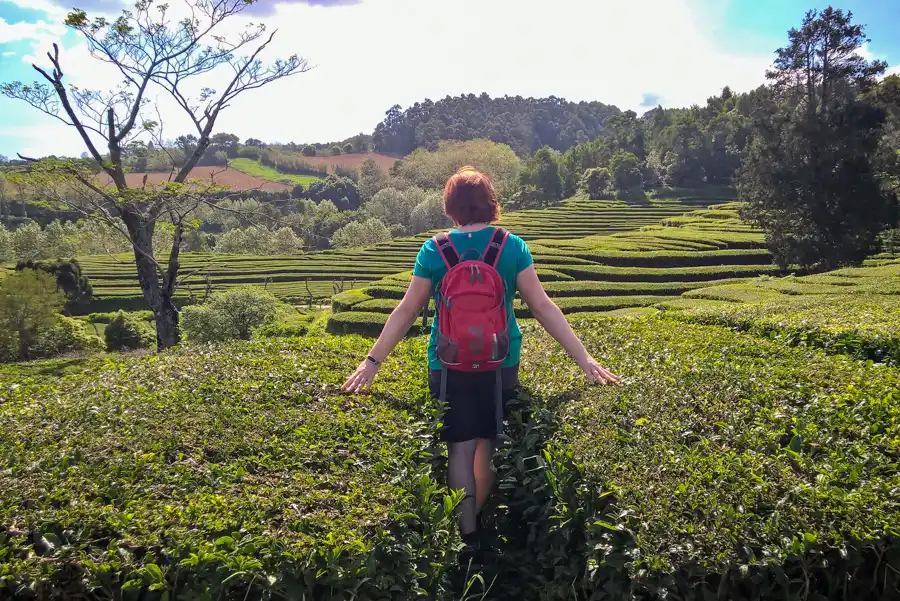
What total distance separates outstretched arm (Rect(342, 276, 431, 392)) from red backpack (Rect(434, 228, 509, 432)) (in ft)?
0.47

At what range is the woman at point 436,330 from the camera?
9.81ft

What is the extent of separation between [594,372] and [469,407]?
715mm

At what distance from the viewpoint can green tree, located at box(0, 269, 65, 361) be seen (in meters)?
24.3

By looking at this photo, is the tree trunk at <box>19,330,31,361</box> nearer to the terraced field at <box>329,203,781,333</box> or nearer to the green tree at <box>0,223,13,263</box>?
the terraced field at <box>329,203,781,333</box>

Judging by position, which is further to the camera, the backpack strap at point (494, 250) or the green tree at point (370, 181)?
the green tree at point (370, 181)

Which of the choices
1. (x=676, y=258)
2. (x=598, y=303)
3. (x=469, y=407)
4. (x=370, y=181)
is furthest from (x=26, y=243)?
(x=469, y=407)

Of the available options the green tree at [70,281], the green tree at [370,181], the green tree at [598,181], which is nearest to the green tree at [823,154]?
the green tree at [70,281]

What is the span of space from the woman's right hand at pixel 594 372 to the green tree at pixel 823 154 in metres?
21.1

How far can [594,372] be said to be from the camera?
3275mm

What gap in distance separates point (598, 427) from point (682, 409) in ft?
1.61

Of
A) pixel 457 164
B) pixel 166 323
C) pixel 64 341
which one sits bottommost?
pixel 64 341

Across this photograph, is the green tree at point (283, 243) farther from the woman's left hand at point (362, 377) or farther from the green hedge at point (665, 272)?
the woman's left hand at point (362, 377)

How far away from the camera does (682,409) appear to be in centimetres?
307

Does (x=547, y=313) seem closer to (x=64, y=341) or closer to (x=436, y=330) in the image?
(x=436, y=330)
